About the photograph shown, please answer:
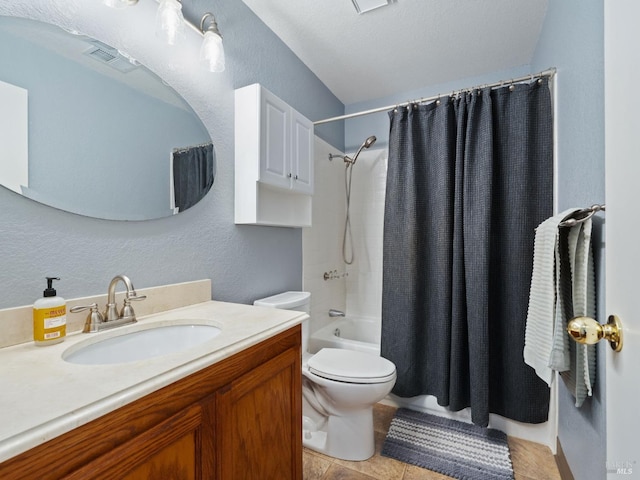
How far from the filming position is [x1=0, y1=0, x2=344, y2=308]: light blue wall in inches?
33.0

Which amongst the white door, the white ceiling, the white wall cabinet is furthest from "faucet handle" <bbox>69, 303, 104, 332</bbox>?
the white ceiling

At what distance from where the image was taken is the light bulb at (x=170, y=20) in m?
1.09

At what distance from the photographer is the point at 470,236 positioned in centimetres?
175

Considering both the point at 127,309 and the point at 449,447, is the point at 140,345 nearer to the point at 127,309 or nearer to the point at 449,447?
the point at 127,309

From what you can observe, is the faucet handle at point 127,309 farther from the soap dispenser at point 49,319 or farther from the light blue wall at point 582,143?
the light blue wall at point 582,143

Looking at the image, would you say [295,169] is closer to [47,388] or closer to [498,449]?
[47,388]

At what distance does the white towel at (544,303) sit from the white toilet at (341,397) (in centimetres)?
62

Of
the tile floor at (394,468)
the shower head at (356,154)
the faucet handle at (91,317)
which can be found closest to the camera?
the faucet handle at (91,317)

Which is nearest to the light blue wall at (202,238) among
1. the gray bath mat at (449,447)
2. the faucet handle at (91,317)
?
the faucet handle at (91,317)

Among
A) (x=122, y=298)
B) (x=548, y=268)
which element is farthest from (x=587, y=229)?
(x=122, y=298)

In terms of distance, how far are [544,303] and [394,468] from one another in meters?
1.05

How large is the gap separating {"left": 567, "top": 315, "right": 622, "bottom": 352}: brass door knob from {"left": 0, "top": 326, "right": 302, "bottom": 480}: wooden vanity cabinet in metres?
0.75

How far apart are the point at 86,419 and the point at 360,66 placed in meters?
2.45

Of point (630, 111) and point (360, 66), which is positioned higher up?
point (360, 66)
